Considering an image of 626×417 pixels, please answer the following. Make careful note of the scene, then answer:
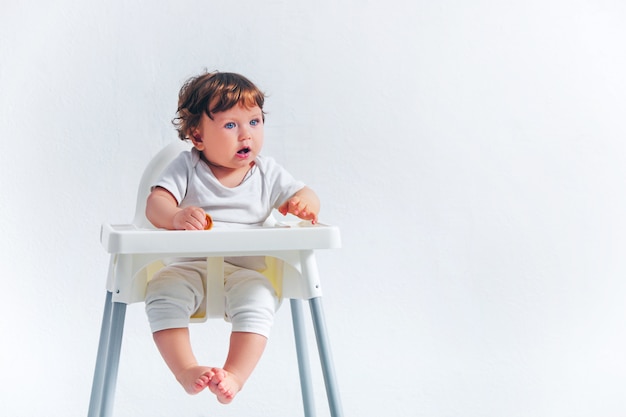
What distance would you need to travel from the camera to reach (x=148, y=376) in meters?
1.68

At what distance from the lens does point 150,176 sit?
126cm

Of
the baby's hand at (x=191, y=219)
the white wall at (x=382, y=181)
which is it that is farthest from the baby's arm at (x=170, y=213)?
the white wall at (x=382, y=181)

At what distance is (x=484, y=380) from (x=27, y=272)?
870mm

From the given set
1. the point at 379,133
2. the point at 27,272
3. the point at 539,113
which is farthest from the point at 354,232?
the point at 27,272

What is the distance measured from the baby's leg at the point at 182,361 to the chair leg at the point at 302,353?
0.24 m

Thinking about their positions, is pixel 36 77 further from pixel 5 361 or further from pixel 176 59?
pixel 5 361

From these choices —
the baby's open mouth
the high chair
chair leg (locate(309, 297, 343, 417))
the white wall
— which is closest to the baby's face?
the baby's open mouth

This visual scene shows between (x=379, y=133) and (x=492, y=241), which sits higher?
(x=379, y=133)

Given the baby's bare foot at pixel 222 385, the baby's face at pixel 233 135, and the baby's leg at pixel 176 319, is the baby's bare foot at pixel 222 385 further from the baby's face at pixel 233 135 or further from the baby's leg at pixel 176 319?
the baby's face at pixel 233 135

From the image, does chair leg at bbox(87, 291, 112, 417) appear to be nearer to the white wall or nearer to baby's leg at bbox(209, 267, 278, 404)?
baby's leg at bbox(209, 267, 278, 404)

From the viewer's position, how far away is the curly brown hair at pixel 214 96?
3.82 ft

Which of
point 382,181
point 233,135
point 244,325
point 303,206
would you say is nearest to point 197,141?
point 233,135

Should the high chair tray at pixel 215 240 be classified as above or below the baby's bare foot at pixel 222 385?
above

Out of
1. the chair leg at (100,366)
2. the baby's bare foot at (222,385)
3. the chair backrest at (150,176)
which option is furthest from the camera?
the chair backrest at (150,176)
